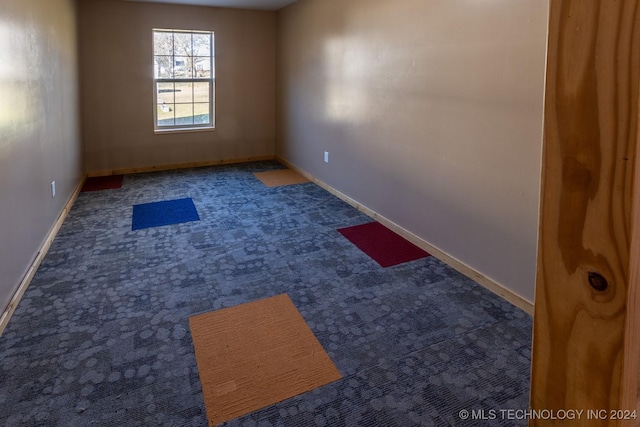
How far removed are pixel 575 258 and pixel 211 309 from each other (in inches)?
92.2

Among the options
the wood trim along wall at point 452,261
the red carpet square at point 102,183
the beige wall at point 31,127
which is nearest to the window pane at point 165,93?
the red carpet square at point 102,183

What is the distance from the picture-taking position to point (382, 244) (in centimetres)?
358

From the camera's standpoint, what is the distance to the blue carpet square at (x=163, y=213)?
398 cm

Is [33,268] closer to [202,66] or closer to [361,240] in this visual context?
[361,240]

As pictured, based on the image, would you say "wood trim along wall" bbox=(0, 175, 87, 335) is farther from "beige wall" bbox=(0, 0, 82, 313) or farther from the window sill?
the window sill

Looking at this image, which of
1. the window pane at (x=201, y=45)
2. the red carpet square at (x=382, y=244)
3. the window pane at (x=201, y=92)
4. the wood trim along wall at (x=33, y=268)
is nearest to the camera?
the wood trim along wall at (x=33, y=268)

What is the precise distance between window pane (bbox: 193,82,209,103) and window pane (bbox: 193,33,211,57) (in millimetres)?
414

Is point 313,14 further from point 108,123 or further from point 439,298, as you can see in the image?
point 439,298

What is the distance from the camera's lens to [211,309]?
255 centimetres

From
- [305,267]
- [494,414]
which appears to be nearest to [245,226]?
[305,267]

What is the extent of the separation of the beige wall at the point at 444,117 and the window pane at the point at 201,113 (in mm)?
2076

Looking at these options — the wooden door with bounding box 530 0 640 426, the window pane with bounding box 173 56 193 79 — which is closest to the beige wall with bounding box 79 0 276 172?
the window pane with bounding box 173 56 193 79

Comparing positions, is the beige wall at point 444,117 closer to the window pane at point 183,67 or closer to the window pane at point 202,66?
the window pane at point 202,66

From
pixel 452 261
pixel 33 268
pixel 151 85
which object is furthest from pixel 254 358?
pixel 151 85
